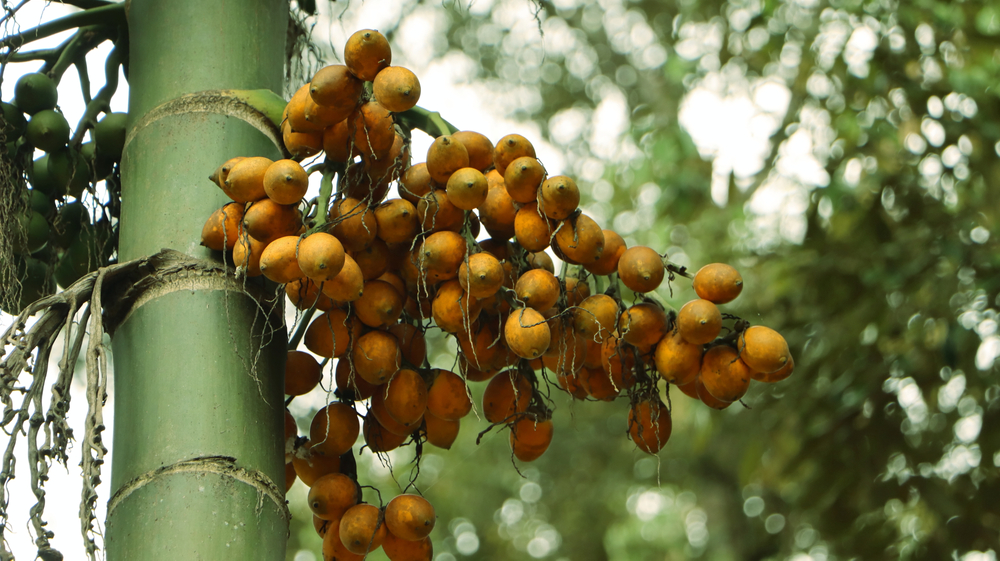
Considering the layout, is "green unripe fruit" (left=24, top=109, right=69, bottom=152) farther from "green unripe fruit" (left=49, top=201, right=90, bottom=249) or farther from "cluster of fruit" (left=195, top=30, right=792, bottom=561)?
"cluster of fruit" (left=195, top=30, right=792, bottom=561)

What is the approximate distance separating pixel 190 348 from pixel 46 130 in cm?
61

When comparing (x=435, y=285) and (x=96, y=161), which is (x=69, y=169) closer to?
(x=96, y=161)

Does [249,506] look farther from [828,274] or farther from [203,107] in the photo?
[828,274]

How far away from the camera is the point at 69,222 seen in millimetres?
1614

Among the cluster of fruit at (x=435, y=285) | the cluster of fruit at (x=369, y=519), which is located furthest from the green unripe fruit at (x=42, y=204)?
the cluster of fruit at (x=369, y=519)

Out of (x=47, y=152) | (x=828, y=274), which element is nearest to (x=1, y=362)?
(x=47, y=152)

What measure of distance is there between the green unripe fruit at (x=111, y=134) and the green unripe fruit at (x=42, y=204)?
14 cm

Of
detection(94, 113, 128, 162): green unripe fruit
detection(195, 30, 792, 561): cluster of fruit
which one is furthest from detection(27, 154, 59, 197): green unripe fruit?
detection(195, 30, 792, 561): cluster of fruit

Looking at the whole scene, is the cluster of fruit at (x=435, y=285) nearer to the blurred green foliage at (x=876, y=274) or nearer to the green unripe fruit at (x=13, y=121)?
the green unripe fruit at (x=13, y=121)

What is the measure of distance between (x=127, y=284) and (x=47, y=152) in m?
0.52

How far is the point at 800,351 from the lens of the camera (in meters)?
3.90

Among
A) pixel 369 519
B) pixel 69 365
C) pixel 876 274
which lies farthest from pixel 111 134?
pixel 876 274

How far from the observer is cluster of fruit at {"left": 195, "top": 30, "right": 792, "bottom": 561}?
119 centimetres

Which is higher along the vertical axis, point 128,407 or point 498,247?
point 128,407
